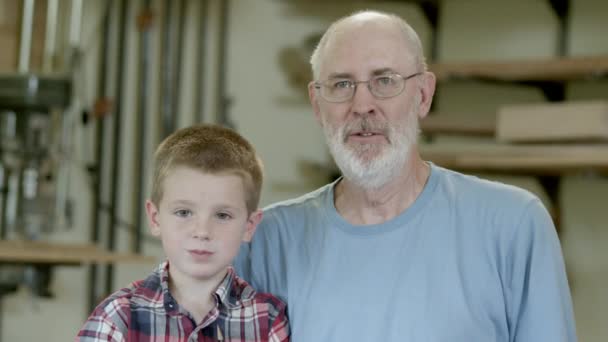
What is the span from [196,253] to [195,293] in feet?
0.31

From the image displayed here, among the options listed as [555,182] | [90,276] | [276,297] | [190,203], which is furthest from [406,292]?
[90,276]

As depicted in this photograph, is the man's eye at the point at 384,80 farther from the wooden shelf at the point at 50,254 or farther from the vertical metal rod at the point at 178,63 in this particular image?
the vertical metal rod at the point at 178,63

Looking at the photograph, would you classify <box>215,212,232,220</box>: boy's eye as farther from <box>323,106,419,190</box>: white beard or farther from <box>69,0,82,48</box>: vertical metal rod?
<box>69,0,82,48</box>: vertical metal rod

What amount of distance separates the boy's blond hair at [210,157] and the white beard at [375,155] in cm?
17

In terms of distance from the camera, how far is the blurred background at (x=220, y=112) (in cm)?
315

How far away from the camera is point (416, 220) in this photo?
181 centimetres

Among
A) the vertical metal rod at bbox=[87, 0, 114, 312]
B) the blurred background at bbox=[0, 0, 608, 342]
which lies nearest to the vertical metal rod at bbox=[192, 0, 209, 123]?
the blurred background at bbox=[0, 0, 608, 342]

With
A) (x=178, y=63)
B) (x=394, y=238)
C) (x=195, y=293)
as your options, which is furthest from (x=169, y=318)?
(x=178, y=63)

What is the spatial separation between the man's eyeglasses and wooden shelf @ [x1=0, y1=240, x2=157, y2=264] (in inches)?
56.0

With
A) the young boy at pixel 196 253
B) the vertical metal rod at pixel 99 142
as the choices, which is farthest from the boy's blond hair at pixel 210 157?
the vertical metal rod at pixel 99 142

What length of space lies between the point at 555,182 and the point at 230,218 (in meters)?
1.96

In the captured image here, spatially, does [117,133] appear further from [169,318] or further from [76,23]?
[169,318]

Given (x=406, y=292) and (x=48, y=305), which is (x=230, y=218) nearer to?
(x=406, y=292)

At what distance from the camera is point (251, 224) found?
5.77 feet
